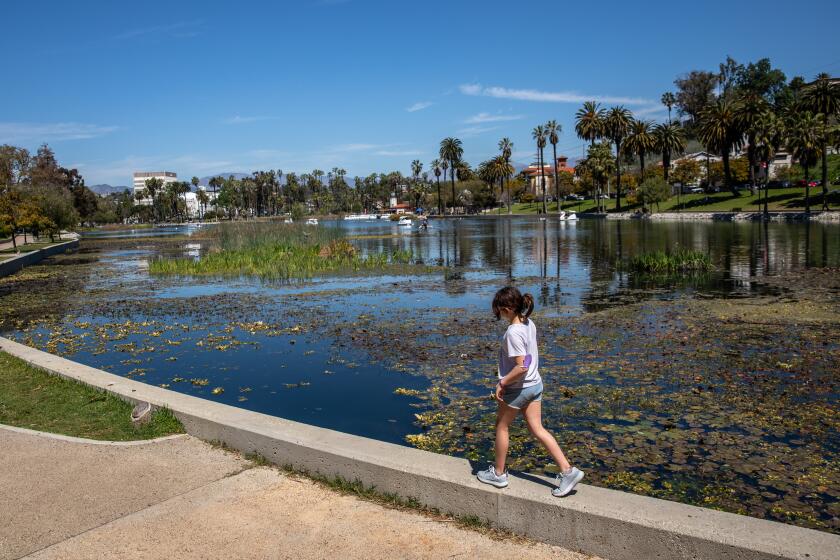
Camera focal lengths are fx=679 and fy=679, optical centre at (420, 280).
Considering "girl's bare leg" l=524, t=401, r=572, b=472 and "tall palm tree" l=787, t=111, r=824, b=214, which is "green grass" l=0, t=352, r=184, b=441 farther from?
"tall palm tree" l=787, t=111, r=824, b=214

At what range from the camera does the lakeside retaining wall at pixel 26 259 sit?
36431mm

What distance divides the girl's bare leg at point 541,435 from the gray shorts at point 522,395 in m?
0.06

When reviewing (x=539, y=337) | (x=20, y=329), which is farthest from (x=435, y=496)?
(x=20, y=329)

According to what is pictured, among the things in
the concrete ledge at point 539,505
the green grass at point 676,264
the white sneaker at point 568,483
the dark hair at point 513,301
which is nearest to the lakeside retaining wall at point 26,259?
the green grass at point 676,264

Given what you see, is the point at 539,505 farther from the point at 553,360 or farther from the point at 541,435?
the point at 553,360

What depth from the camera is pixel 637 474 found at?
24.7 feet

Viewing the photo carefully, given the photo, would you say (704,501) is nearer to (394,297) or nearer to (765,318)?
(765,318)

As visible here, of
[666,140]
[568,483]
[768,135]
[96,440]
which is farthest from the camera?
[666,140]

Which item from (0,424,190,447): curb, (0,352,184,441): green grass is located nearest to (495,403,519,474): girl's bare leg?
(0,424,190,447): curb

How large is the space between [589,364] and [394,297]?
11328 millimetres

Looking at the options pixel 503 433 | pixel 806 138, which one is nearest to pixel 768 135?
pixel 806 138

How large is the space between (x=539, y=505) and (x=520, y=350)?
1253mm

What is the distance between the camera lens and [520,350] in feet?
18.9

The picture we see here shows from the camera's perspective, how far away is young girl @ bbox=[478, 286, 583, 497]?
5750 mm
